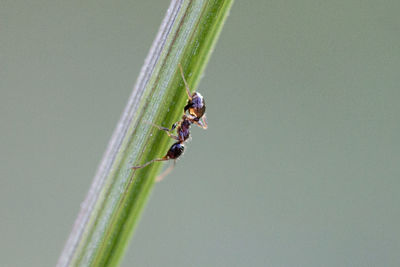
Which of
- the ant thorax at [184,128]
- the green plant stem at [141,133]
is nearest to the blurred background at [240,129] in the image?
the ant thorax at [184,128]

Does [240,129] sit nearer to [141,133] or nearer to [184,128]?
[184,128]

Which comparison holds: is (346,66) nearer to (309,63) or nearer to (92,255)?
(309,63)

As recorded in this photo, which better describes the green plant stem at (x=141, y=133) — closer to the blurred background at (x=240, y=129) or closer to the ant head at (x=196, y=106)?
the ant head at (x=196, y=106)

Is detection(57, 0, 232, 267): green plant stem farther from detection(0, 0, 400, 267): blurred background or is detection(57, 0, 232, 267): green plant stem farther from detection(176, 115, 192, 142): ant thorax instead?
detection(0, 0, 400, 267): blurred background

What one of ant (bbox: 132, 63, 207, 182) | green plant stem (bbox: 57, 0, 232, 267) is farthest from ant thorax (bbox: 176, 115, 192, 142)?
green plant stem (bbox: 57, 0, 232, 267)

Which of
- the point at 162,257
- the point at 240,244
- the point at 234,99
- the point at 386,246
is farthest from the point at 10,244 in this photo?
the point at 386,246
